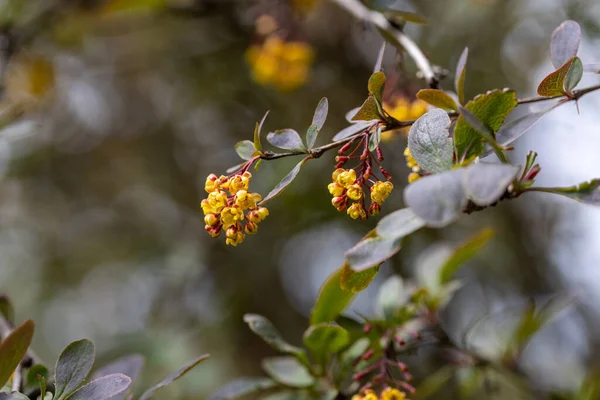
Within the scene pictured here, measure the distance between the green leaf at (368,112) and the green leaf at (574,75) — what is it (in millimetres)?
217

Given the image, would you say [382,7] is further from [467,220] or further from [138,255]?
[138,255]

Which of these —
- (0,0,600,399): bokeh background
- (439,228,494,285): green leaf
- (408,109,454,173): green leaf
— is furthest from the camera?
(0,0,600,399): bokeh background

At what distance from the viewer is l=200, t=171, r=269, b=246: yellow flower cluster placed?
2.03ft

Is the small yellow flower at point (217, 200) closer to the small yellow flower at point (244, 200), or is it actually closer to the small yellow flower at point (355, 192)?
the small yellow flower at point (244, 200)

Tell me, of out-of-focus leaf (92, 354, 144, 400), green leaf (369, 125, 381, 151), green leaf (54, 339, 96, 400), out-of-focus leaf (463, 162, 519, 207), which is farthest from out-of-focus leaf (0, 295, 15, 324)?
out-of-focus leaf (463, 162, 519, 207)

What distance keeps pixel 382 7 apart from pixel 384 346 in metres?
0.59

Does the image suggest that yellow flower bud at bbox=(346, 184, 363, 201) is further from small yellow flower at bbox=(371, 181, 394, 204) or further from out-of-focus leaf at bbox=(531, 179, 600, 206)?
out-of-focus leaf at bbox=(531, 179, 600, 206)

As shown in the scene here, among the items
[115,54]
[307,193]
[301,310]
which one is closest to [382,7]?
[307,193]

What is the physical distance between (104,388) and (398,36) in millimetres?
685

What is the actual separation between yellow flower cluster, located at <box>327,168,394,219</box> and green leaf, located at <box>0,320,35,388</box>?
1.17ft

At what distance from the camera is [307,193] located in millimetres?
2023

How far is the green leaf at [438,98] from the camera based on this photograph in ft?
1.90

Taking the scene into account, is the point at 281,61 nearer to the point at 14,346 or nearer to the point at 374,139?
the point at 374,139

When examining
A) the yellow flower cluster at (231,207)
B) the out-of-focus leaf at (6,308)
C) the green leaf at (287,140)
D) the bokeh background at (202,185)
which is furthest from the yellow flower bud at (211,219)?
the bokeh background at (202,185)
